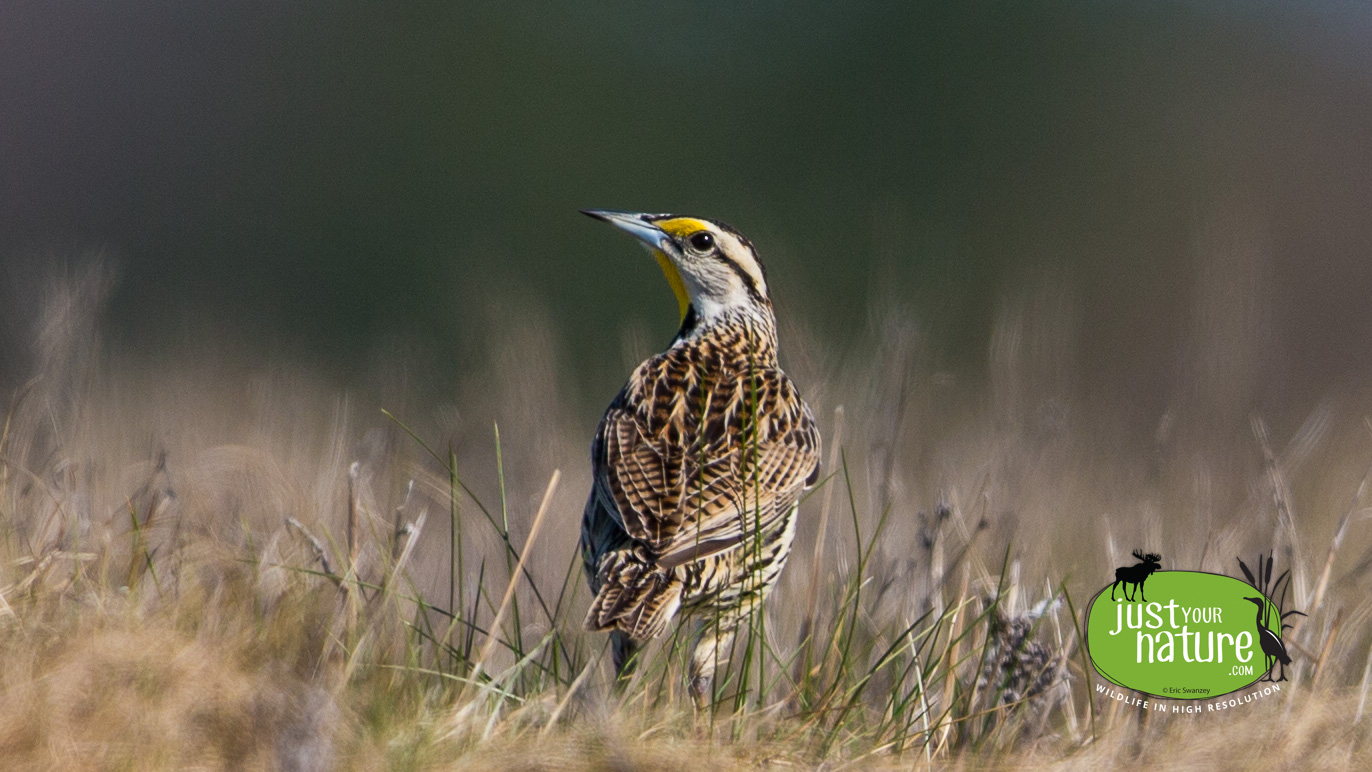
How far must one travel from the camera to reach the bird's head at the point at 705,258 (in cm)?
536

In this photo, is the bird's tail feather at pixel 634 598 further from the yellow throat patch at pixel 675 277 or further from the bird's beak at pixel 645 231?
the yellow throat patch at pixel 675 277

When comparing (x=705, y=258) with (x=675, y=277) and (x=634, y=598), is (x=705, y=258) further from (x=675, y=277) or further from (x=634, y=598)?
(x=634, y=598)

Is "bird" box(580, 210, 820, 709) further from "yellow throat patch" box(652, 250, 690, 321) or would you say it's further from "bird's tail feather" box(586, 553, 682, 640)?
"yellow throat patch" box(652, 250, 690, 321)

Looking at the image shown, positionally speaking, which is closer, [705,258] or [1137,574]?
[1137,574]

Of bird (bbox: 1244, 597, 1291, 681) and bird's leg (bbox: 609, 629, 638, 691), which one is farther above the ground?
bird (bbox: 1244, 597, 1291, 681)

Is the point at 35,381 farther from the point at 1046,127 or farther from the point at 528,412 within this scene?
the point at 1046,127

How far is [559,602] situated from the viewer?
12.2 ft

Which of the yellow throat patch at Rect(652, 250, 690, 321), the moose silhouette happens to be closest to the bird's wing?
the yellow throat patch at Rect(652, 250, 690, 321)

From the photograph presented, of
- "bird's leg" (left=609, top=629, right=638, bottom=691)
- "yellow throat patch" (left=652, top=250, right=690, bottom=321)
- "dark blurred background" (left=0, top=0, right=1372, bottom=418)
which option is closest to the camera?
"bird's leg" (left=609, top=629, right=638, bottom=691)

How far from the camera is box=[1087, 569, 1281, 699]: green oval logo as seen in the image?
12.6 ft

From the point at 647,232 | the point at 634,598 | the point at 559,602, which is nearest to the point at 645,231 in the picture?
the point at 647,232

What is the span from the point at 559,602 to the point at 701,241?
1959 mm

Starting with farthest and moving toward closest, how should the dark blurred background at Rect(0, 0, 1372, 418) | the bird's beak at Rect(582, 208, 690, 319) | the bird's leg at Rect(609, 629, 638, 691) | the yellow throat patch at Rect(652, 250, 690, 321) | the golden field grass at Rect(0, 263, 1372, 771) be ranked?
the dark blurred background at Rect(0, 0, 1372, 418) < the yellow throat patch at Rect(652, 250, 690, 321) < the bird's beak at Rect(582, 208, 690, 319) < the bird's leg at Rect(609, 629, 638, 691) < the golden field grass at Rect(0, 263, 1372, 771)

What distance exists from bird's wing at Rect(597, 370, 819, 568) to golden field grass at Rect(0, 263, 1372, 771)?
0.21 m
